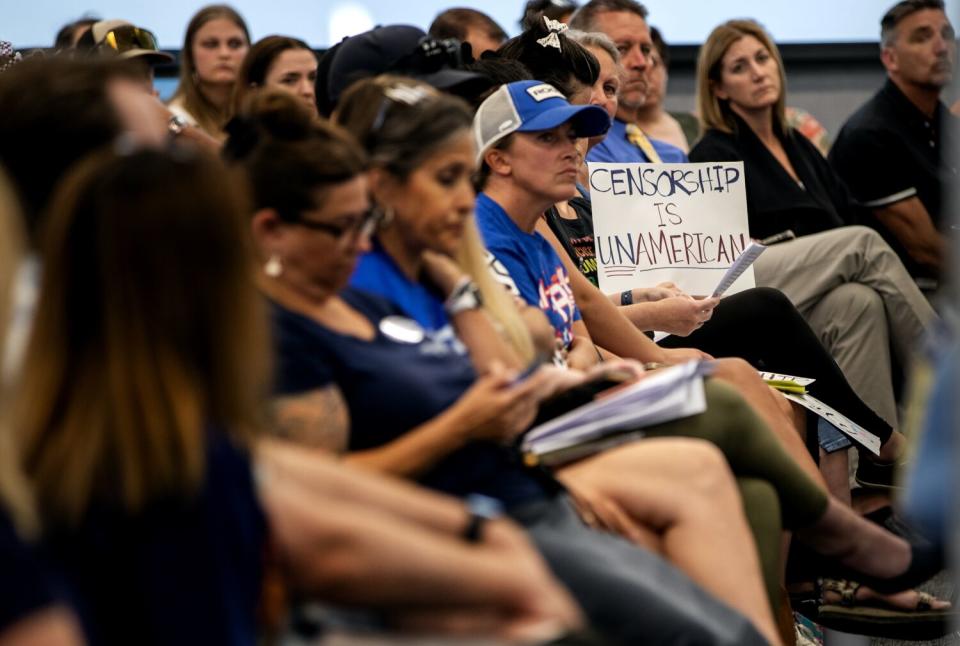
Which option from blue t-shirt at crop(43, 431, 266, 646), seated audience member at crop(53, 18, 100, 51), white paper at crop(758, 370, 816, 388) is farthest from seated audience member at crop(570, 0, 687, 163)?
blue t-shirt at crop(43, 431, 266, 646)

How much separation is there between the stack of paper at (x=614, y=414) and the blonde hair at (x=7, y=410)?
1080 millimetres

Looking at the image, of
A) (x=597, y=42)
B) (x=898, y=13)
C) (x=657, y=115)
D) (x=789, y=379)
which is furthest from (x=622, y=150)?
(x=898, y=13)

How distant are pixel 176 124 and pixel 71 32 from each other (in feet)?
4.69

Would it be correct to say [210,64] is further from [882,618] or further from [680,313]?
[882,618]

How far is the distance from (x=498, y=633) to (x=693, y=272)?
2415 millimetres

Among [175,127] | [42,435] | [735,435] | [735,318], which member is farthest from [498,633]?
[735,318]

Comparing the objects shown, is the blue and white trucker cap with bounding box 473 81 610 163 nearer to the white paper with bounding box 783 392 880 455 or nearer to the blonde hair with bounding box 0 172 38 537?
the white paper with bounding box 783 392 880 455

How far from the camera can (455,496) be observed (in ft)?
6.81

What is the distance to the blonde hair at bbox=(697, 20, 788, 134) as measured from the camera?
4.81m

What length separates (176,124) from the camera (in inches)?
134

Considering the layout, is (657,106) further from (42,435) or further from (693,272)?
(42,435)

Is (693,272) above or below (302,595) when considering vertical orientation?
below

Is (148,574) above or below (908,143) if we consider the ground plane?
above

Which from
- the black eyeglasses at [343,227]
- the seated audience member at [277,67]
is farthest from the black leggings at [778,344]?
the black eyeglasses at [343,227]
